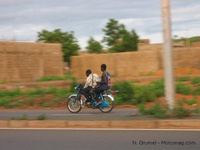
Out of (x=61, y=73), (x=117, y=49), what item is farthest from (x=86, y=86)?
(x=117, y=49)

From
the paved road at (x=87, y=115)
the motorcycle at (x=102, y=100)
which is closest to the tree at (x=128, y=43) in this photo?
the paved road at (x=87, y=115)

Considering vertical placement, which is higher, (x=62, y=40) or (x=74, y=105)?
(x=62, y=40)

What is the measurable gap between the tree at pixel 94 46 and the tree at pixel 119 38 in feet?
16.2

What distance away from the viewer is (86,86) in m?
14.5

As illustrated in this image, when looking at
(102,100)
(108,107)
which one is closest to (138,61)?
(108,107)

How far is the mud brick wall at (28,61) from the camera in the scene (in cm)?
3322

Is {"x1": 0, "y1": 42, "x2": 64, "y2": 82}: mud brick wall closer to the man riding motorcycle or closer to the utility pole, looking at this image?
the man riding motorcycle
